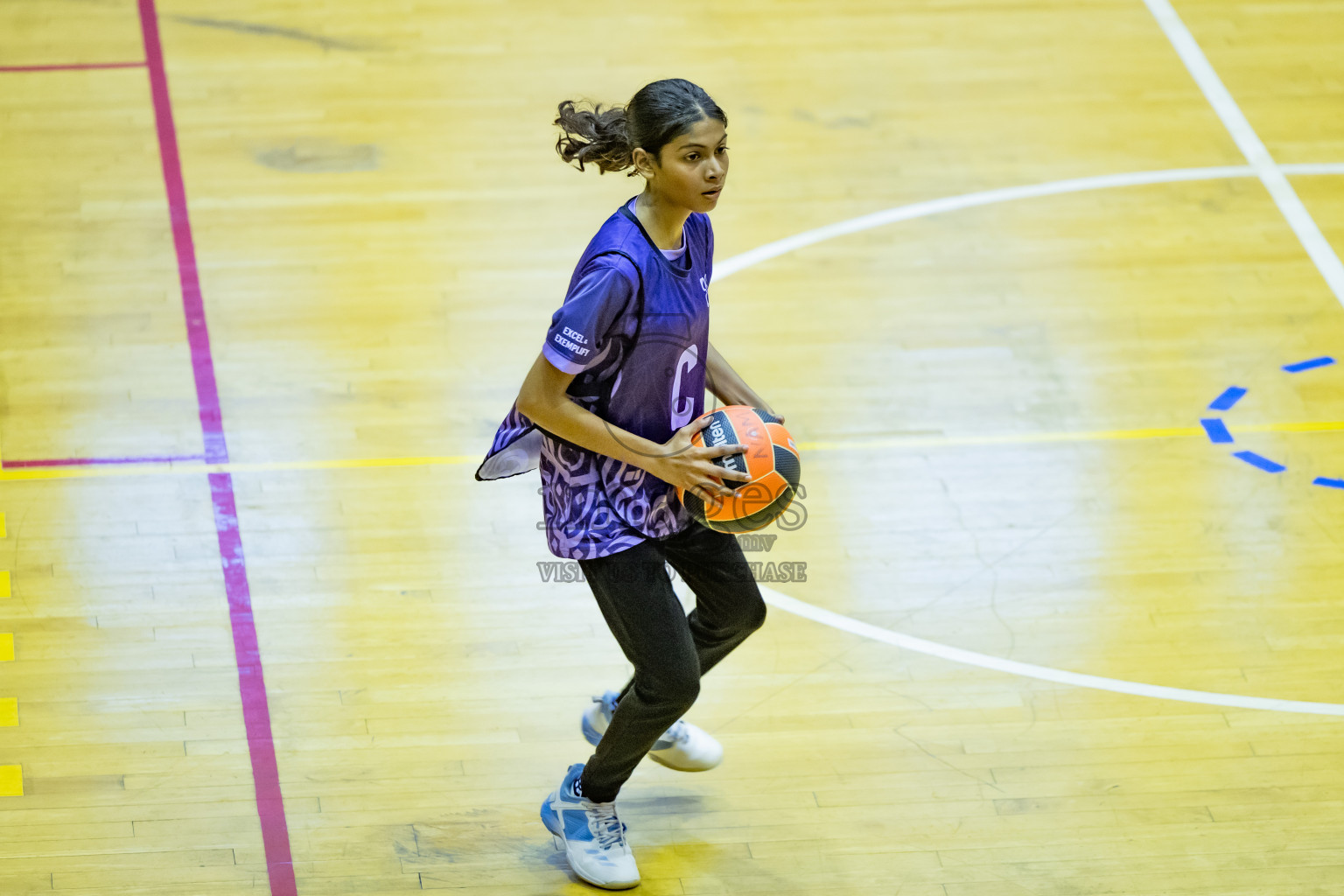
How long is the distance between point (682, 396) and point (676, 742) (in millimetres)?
1119

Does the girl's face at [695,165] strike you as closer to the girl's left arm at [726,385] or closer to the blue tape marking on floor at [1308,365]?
the girl's left arm at [726,385]

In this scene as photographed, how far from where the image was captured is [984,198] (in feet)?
22.8

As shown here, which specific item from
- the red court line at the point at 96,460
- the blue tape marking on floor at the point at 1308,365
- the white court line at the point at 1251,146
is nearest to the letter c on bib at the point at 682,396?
the red court line at the point at 96,460

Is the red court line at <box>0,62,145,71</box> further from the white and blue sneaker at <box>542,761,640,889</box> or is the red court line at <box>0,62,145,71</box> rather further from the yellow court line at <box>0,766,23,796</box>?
the white and blue sneaker at <box>542,761,640,889</box>

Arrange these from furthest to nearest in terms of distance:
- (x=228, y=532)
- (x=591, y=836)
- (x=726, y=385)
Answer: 1. (x=228, y=532)
2. (x=591, y=836)
3. (x=726, y=385)

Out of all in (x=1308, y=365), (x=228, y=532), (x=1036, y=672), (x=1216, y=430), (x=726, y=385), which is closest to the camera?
(x=726, y=385)

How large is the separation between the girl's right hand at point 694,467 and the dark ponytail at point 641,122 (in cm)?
61

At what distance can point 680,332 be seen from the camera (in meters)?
3.31

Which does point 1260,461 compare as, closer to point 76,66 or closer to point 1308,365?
point 1308,365

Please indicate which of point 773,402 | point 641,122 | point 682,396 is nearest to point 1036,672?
point 773,402

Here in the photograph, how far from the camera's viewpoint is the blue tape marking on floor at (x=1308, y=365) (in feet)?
19.4

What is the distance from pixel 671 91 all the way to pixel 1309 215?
4675mm

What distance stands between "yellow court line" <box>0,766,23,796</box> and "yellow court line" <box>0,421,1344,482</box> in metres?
1.37

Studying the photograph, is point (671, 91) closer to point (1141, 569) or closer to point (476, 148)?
point (1141, 569)
